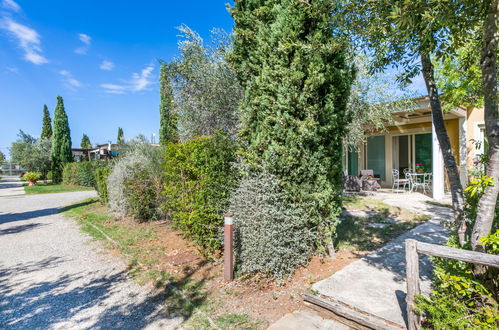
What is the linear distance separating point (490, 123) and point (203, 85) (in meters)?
5.94

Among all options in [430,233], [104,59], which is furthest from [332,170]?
[104,59]

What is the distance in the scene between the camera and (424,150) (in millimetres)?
11859

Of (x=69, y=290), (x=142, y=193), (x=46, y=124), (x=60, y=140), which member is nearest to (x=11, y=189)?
(x=60, y=140)

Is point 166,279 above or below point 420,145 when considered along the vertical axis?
below

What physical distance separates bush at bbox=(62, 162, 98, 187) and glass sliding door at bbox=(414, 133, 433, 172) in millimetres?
20365

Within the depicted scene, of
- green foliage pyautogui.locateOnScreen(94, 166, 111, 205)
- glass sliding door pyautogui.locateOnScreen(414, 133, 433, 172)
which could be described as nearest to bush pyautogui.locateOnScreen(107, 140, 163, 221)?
green foliage pyautogui.locateOnScreen(94, 166, 111, 205)

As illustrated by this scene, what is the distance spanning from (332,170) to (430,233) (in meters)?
2.99

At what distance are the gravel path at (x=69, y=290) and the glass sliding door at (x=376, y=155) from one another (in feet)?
42.0

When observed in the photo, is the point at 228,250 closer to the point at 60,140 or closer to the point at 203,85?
the point at 203,85

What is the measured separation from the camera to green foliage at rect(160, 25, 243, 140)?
21.8 feet

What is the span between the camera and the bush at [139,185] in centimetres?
743

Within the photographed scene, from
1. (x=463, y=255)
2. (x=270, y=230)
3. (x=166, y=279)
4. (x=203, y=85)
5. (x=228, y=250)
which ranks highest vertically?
(x=203, y=85)

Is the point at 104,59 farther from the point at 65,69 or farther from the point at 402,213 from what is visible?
the point at 402,213

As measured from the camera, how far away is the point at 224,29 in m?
6.91
